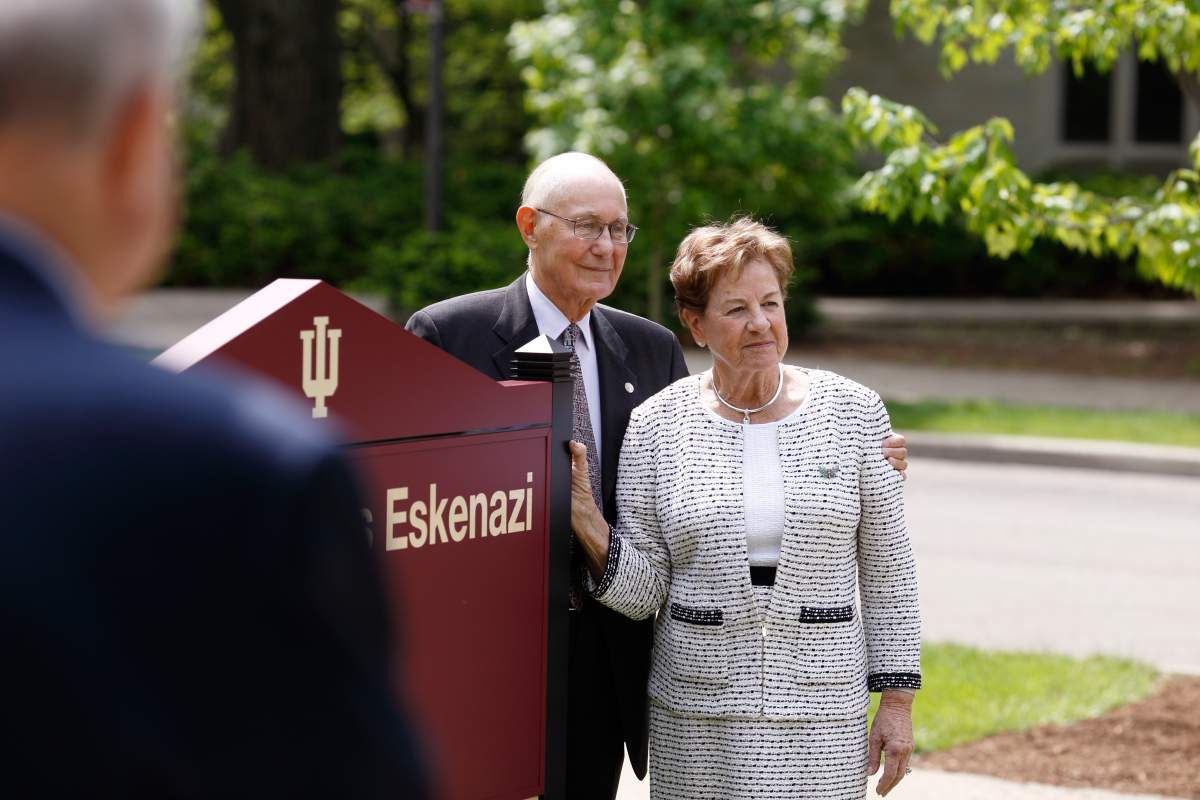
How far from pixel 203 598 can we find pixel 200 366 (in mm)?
1459

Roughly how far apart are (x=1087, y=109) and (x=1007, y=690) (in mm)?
23741

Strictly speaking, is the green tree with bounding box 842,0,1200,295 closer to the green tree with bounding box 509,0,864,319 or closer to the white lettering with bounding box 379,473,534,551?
the white lettering with bounding box 379,473,534,551

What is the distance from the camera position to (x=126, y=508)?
1.06 m

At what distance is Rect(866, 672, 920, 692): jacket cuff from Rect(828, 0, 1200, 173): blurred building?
23.0 metres

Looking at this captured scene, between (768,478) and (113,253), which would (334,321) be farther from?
(113,253)

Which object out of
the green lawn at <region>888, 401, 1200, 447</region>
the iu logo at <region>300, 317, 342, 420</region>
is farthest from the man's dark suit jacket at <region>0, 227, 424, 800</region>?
the green lawn at <region>888, 401, 1200, 447</region>

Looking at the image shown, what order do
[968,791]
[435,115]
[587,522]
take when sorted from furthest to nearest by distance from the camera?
1. [435,115]
2. [968,791]
3. [587,522]

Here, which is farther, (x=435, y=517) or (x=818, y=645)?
(x=818, y=645)

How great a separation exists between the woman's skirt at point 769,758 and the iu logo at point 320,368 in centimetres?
106

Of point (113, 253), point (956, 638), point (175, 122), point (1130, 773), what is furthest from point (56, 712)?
point (956, 638)

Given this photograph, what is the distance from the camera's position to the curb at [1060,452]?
481 inches

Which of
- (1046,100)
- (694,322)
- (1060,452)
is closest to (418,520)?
(694,322)

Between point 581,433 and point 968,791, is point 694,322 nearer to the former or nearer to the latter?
point 581,433

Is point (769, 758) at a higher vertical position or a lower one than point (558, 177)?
lower
